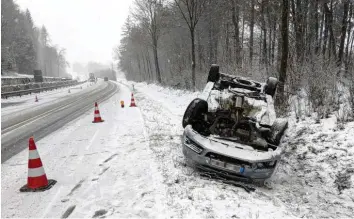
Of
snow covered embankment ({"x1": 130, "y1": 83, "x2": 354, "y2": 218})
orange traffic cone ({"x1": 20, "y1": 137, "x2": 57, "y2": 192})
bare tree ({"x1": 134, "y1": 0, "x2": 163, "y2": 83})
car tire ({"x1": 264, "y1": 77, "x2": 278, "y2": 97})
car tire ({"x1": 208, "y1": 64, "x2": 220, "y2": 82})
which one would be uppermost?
bare tree ({"x1": 134, "y1": 0, "x2": 163, "y2": 83})

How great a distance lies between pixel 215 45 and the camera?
28484mm

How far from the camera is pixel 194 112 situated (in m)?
5.86

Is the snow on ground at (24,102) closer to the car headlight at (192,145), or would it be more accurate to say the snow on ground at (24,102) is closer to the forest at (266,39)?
the forest at (266,39)

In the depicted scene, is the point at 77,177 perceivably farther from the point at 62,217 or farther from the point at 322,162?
the point at 322,162

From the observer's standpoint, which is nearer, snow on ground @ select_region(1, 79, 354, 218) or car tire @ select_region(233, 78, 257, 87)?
snow on ground @ select_region(1, 79, 354, 218)

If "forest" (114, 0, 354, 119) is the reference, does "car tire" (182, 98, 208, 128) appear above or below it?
below

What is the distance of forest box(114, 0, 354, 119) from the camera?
358 inches

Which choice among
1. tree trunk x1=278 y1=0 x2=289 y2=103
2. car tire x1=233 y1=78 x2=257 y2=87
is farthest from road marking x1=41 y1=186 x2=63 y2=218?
tree trunk x1=278 y1=0 x2=289 y2=103

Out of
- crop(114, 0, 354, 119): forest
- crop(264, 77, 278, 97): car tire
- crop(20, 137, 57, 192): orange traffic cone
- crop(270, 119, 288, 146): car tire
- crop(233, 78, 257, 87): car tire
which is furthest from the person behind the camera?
crop(114, 0, 354, 119): forest

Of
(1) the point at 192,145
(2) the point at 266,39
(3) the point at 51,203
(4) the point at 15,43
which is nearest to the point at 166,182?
(1) the point at 192,145

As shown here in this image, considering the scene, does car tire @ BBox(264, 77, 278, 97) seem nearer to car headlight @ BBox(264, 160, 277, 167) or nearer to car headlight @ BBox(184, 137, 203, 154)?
car headlight @ BBox(264, 160, 277, 167)

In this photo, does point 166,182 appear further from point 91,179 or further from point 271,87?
point 271,87

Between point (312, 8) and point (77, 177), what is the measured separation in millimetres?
18246

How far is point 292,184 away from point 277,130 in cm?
106
